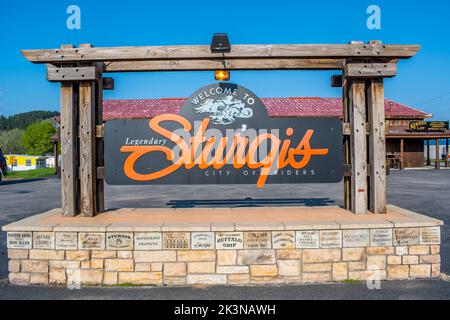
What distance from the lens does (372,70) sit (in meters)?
4.92

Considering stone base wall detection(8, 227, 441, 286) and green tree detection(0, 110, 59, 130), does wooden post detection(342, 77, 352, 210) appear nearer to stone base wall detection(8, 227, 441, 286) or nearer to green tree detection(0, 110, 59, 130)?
stone base wall detection(8, 227, 441, 286)

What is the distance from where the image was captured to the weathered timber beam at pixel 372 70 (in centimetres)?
491

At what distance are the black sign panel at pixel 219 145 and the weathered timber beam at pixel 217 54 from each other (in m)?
0.59

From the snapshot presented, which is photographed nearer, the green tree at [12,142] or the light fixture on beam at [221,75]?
the light fixture on beam at [221,75]

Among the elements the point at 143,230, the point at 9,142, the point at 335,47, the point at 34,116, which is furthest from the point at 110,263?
the point at 34,116

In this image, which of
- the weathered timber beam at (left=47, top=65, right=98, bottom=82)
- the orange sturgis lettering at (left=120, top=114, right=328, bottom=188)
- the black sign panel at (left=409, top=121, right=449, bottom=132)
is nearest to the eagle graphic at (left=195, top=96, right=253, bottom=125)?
the orange sturgis lettering at (left=120, top=114, right=328, bottom=188)

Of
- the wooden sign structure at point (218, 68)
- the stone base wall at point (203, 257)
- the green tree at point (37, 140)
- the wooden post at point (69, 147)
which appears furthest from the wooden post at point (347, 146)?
the green tree at point (37, 140)

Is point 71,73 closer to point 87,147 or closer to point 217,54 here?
point 87,147

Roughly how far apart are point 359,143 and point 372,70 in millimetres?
1093

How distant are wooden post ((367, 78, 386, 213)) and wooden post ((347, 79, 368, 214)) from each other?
0.10m

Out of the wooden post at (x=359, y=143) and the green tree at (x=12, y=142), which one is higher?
the green tree at (x=12, y=142)

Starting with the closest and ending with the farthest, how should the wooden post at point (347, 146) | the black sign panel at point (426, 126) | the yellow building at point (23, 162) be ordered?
the wooden post at point (347, 146) < the black sign panel at point (426, 126) < the yellow building at point (23, 162)

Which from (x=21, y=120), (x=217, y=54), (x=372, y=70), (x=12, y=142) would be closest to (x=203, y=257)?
(x=217, y=54)

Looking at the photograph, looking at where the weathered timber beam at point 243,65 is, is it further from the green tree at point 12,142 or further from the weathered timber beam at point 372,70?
the green tree at point 12,142
